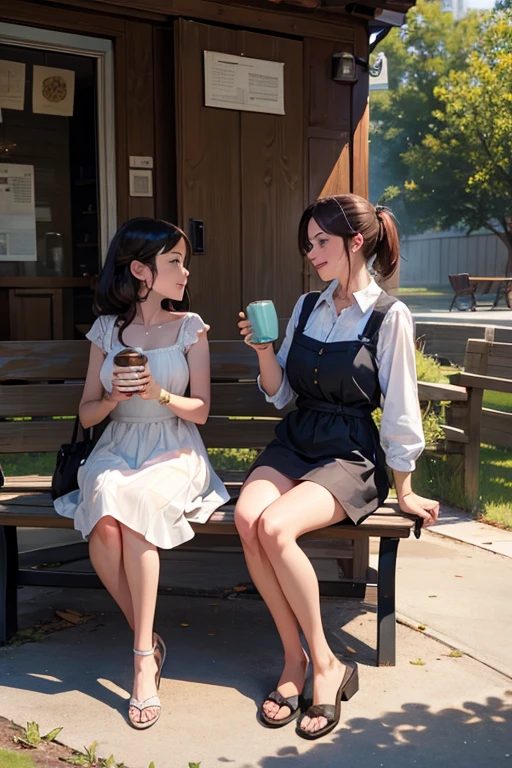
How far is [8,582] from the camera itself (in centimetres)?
357

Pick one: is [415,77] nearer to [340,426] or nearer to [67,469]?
[340,426]

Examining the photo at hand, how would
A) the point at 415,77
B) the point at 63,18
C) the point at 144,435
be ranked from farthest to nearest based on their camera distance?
the point at 415,77, the point at 63,18, the point at 144,435

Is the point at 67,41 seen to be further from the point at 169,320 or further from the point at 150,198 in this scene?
the point at 169,320

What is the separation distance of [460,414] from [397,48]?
170ft

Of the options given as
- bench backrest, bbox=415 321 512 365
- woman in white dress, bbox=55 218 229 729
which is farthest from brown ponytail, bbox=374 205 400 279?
bench backrest, bbox=415 321 512 365

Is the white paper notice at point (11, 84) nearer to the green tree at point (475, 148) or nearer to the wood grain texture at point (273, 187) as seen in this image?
the wood grain texture at point (273, 187)

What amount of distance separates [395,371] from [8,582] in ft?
5.57

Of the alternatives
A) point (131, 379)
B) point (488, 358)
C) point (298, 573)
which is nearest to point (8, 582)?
point (131, 379)

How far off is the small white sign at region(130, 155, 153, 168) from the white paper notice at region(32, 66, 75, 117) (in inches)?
66.1

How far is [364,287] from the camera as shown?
336 cm

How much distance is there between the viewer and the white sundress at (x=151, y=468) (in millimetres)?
3053

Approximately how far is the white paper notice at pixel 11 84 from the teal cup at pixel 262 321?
4202 millimetres

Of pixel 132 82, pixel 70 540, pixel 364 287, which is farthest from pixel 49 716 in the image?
pixel 132 82

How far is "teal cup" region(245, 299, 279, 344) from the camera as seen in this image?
2996 mm
